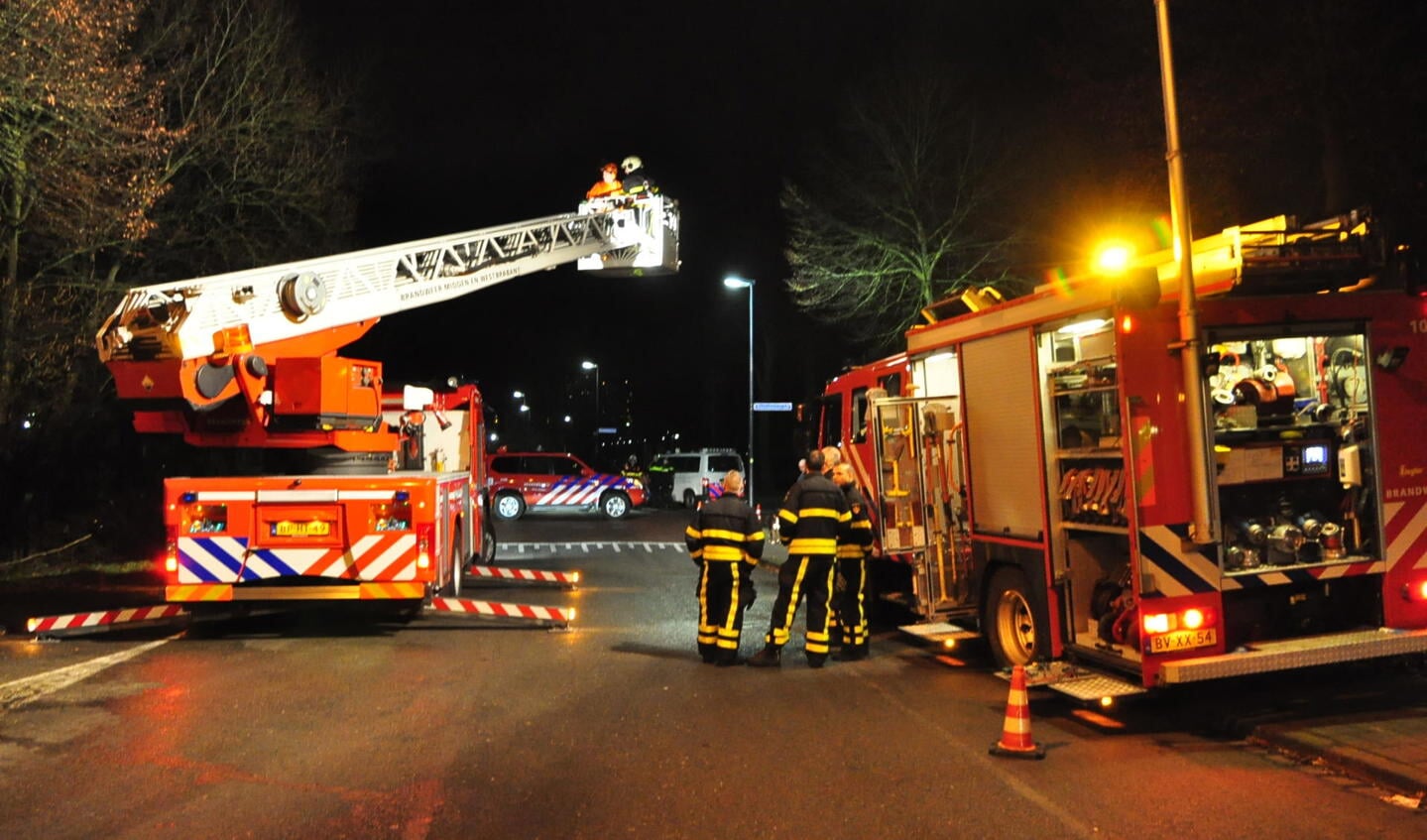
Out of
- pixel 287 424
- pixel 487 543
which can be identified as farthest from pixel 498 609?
pixel 487 543

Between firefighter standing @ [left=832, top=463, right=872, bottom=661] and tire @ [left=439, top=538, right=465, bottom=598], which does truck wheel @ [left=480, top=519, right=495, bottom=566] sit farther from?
firefighter standing @ [left=832, top=463, right=872, bottom=661]

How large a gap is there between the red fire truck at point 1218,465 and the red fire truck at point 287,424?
17.7 ft

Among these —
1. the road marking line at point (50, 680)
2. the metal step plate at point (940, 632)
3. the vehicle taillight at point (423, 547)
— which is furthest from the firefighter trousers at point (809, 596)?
the road marking line at point (50, 680)

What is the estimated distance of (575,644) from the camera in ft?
31.7

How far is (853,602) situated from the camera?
29.5 feet

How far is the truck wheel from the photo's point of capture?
1493 cm

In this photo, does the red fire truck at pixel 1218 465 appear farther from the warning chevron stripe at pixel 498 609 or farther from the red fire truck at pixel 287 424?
the red fire truck at pixel 287 424

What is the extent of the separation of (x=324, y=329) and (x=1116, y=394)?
6.86m

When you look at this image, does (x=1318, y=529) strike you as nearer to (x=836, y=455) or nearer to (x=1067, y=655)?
(x=1067, y=655)

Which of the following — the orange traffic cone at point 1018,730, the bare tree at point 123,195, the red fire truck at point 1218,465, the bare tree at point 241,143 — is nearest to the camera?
the orange traffic cone at point 1018,730

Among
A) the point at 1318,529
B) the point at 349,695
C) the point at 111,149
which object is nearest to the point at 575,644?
the point at 349,695

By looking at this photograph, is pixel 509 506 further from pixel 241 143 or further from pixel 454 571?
pixel 454 571

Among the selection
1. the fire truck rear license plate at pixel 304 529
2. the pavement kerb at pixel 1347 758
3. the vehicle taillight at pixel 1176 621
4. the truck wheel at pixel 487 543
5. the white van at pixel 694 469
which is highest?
the white van at pixel 694 469

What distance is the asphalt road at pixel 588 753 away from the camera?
4961 mm
